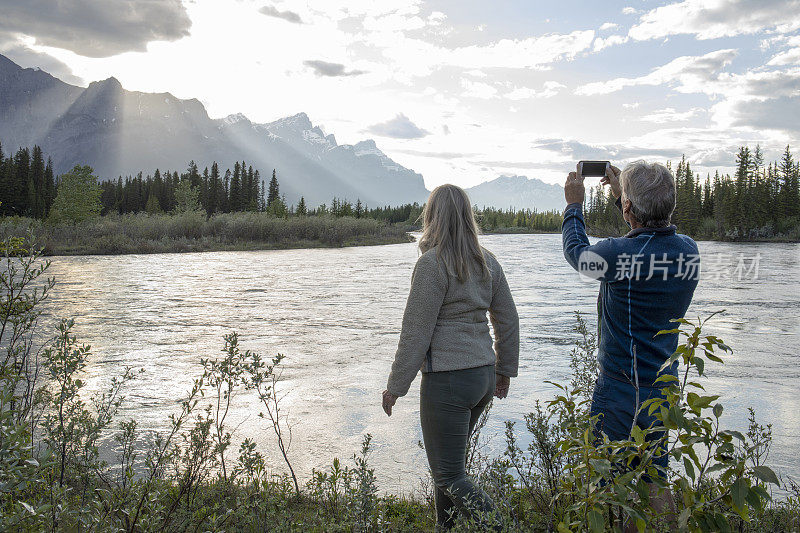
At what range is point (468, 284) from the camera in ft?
10.1

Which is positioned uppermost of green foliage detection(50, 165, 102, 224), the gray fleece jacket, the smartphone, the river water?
green foliage detection(50, 165, 102, 224)

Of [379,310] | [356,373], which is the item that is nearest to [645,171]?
[356,373]

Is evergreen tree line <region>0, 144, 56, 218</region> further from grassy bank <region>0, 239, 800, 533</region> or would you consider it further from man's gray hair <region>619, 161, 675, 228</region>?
man's gray hair <region>619, 161, 675, 228</region>

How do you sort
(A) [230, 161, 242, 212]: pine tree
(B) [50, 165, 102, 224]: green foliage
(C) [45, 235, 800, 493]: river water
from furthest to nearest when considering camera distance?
(A) [230, 161, 242, 212]: pine tree
(B) [50, 165, 102, 224]: green foliage
(C) [45, 235, 800, 493]: river water

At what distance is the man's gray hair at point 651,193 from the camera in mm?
2594

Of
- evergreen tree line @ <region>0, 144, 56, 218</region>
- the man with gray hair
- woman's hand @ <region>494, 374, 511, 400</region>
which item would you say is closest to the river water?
woman's hand @ <region>494, 374, 511, 400</region>

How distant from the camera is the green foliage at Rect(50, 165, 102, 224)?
174 feet

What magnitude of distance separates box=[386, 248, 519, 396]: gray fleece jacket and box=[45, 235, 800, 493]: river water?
2337mm

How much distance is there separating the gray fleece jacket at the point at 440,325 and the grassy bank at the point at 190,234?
38.5m

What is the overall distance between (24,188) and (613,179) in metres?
83.2

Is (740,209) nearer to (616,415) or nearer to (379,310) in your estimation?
(379,310)

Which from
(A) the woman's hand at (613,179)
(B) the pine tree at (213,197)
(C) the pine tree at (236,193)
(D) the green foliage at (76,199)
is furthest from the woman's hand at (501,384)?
(B) the pine tree at (213,197)

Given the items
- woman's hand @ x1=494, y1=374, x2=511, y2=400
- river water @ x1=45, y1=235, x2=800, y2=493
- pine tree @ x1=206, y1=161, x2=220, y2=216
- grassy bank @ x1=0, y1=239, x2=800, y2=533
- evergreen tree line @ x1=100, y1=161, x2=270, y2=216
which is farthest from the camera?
pine tree @ x1=206, y1=161, x2=220, y2=216

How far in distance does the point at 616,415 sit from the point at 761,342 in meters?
10.3
